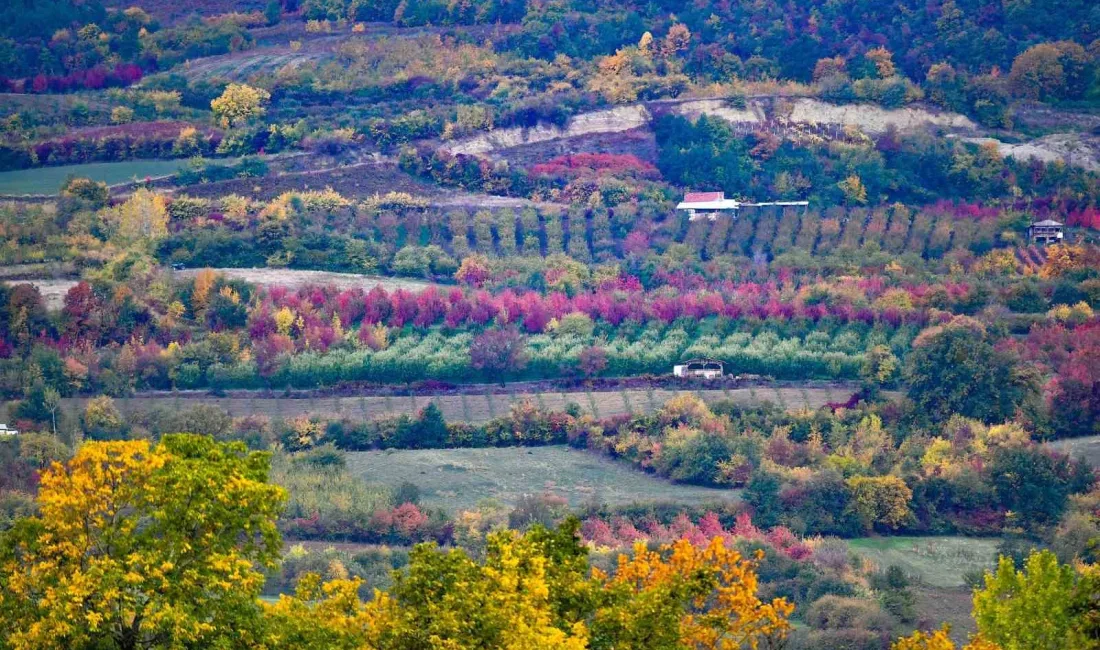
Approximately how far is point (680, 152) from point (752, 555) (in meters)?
42.8

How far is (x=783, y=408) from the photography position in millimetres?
63625

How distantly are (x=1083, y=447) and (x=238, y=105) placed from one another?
4728cm

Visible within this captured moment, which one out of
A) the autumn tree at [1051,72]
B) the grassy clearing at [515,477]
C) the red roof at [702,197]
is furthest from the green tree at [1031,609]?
the autumn tree at [1051,72]

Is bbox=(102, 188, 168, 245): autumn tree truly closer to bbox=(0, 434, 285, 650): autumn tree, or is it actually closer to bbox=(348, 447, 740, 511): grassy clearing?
bbox=(348, 447, 740, 511): grassy clearing

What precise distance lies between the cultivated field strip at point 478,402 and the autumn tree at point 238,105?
31656mm

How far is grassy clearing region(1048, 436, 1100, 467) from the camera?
5947cm

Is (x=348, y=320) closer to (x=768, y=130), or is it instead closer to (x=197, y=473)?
(x=768, y=130)

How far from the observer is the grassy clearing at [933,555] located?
51.3 meters

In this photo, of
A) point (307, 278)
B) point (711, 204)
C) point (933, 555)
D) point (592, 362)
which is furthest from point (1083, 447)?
point (711, 204)

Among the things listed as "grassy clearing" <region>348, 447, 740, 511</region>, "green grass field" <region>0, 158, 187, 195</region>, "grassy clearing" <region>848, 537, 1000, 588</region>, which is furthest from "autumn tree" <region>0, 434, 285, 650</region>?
"green grass field" <region>0, 158, 187, 195</region>

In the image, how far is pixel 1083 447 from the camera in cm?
6047

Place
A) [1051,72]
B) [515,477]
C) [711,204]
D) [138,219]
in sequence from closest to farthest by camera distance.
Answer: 1. [515,477]
2. [138,219]
3. [711,204]
4. [1051,72]

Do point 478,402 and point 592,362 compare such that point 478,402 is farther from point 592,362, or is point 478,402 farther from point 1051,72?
point 1051,72

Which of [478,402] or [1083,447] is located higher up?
[1083,447]
